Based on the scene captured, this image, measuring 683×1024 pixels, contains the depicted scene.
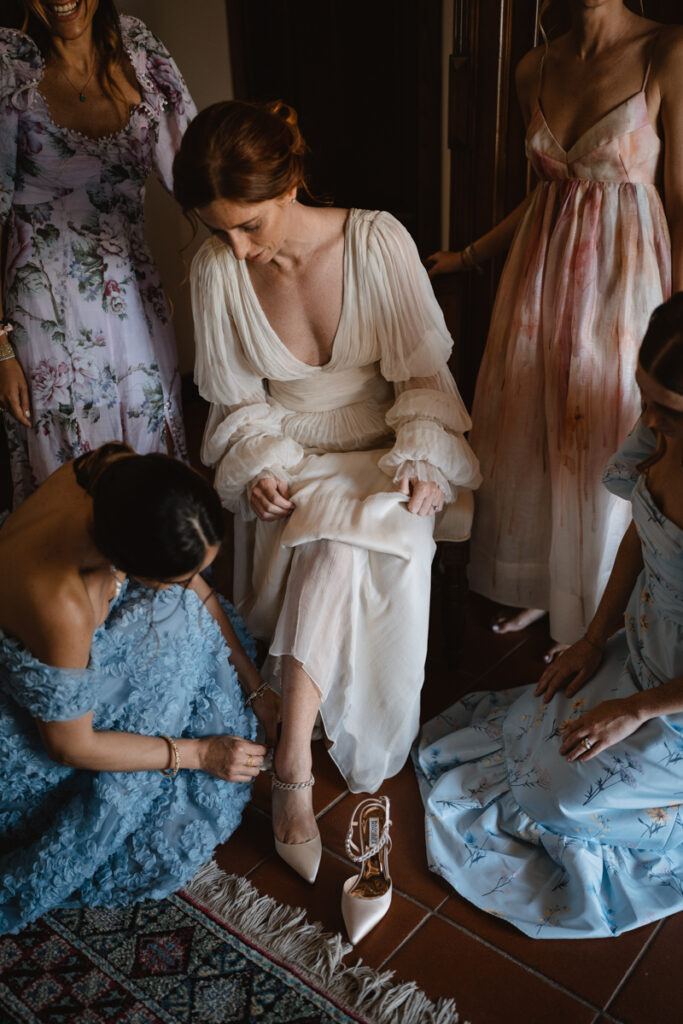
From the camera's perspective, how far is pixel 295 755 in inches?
66.4

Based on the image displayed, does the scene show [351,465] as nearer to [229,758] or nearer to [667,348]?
[229,758]

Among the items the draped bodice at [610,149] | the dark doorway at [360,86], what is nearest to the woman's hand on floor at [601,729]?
the draped bodice at [610,149]

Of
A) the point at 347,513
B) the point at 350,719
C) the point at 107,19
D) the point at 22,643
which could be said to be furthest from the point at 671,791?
the point at 107,19

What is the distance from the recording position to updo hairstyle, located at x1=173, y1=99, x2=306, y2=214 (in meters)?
1.55

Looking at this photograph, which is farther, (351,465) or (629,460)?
(351,465)

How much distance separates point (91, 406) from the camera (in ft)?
6.61

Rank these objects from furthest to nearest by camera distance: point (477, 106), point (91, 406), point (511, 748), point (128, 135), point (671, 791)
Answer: point (477, 106), point (91, 406), point (128, 135), point (511, 748), point (671, 791)

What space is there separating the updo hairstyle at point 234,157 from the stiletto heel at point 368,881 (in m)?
→ 1.11

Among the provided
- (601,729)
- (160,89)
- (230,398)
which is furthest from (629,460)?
(160,89)

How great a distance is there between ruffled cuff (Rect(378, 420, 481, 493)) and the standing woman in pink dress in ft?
0.73

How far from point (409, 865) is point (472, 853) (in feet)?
0.40

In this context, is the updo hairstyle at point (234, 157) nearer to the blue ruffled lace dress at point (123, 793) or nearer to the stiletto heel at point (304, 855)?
the blue ruffled lace dress at point (123, 793)

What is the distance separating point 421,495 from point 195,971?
2.99 feet

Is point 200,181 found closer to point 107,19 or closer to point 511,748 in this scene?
point 107,19
